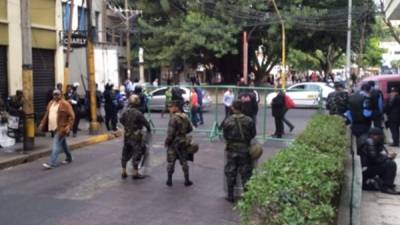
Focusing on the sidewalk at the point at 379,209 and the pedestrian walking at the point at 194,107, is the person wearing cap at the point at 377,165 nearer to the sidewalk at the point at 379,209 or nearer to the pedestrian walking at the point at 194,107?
the sidewalk at the point at 379,209

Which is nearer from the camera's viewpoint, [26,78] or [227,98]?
[26,78]

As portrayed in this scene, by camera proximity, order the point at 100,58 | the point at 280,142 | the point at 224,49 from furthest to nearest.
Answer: the point at 224,49, the point at 100,58, the point at 280,142

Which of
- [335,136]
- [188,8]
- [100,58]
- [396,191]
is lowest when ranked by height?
[396,191]

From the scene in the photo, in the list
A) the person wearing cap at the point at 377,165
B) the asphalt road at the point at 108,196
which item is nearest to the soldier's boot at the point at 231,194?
the asphalt road at the point at 108,196

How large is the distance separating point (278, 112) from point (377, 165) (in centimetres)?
781

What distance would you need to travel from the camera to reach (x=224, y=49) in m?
37.9

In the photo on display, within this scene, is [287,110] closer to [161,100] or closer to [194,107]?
[194,107]

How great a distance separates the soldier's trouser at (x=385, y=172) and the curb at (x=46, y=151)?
7670 millimetres

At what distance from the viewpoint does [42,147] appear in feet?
54.1

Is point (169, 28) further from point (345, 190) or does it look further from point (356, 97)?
point (345, 190)

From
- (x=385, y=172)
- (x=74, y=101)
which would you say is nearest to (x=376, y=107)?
(x=385, y=172)

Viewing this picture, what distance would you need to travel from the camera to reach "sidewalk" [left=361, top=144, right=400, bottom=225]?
362 inches

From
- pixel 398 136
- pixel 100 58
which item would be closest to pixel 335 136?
pixel 398 136

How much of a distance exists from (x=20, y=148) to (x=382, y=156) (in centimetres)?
931
